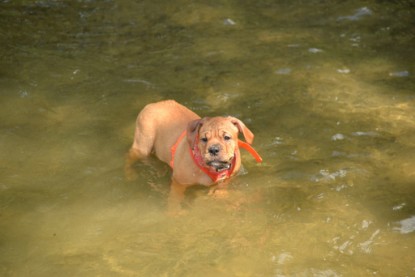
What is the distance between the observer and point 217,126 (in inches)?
282

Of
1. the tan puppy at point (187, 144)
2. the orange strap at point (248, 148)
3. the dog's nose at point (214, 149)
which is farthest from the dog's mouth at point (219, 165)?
the orange strap at point (248, 148)

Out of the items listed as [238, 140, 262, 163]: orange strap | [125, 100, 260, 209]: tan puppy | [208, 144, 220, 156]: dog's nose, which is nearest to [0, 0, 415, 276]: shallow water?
[125, 100, 260, 209]: tan puppy

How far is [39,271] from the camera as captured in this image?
6.38 m

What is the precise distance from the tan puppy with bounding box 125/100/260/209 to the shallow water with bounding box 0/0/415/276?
0.20m

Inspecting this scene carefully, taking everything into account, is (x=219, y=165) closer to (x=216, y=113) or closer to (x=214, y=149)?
(x=214, y=149)

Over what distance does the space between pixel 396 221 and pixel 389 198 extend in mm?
421

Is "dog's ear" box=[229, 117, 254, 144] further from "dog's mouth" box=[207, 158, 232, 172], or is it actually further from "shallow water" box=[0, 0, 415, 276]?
"shallow water" box=[0, 0, 415, 276]

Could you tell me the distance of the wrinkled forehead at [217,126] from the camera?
7145 mm

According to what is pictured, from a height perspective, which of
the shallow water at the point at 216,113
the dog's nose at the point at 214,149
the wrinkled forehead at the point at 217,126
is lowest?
the shallow water at the point at 216,113

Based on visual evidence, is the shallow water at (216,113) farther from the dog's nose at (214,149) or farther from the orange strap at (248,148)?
the dog's nose at (214,149)

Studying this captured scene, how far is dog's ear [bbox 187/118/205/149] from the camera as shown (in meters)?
7.24

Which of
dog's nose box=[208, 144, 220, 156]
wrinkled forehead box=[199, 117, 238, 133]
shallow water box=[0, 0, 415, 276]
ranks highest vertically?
wrinkled forehead box=[199, 117, 238, 133]

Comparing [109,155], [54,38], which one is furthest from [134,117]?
[54,38]

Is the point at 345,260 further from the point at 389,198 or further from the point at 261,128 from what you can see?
the point at 261,128
